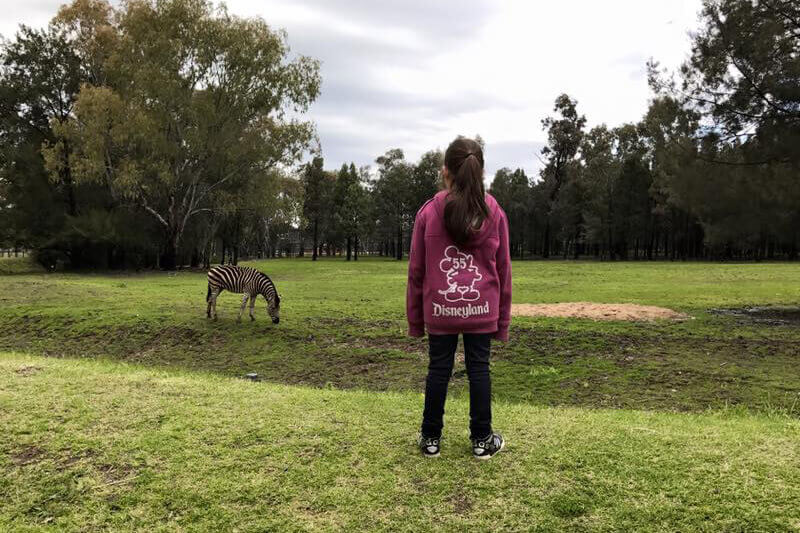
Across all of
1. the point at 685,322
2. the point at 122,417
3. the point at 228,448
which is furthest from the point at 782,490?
the point at 685,322

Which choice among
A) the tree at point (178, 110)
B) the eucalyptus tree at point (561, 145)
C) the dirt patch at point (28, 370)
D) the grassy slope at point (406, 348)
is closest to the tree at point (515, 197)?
the eucalyptus tree at point (561, 145)

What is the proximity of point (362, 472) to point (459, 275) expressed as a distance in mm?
1494

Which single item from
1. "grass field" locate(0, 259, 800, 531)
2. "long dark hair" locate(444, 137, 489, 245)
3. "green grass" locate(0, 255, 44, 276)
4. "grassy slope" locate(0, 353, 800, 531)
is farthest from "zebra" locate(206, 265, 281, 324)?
"green grass" locate(0, 255, 44, 276)

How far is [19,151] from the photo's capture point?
1380 inches

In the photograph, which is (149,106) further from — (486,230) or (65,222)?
(486,230)

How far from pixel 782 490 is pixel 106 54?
145 feet

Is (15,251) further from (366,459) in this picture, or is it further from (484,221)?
(484,221)

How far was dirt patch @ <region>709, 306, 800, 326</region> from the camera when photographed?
14.4 meters

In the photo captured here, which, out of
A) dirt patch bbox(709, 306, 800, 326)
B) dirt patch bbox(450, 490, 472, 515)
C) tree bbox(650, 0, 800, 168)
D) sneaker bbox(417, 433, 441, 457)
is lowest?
dirt patch bbox(709, 306, 800, 326)

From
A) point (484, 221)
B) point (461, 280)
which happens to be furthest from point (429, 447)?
point (484, 221)

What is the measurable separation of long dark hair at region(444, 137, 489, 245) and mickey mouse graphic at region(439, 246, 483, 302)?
0.11 meters

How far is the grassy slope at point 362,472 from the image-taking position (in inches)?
118

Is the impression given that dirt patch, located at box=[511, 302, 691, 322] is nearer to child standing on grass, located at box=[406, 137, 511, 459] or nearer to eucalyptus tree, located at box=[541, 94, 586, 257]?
child standing on grass, located at box=[406, 137, 511, 459]

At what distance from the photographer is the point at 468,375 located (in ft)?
12.6
